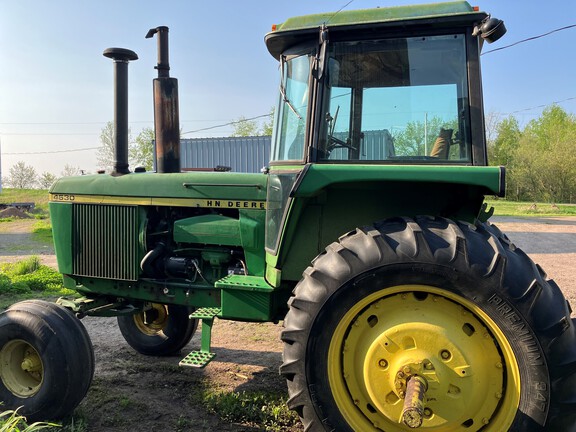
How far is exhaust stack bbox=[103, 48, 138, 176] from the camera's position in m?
3.83

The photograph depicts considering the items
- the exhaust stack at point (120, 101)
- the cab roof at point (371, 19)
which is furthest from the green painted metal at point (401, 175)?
the exhaust stack at point (120, 101)

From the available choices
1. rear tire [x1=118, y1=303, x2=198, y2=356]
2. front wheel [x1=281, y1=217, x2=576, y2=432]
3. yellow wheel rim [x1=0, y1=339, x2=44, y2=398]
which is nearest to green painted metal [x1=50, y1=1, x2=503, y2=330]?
front wheel [x1=281, y1=217, x2=576, y2=432]

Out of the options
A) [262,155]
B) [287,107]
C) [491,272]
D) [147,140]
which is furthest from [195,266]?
[147,140]

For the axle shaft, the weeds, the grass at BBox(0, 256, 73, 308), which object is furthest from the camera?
the weeds

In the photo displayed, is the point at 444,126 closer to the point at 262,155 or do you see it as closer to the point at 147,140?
the point at 262,155

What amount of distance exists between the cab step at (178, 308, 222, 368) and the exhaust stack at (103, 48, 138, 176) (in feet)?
4.78

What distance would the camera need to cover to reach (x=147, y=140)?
34250 mm

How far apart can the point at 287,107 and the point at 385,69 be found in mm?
635

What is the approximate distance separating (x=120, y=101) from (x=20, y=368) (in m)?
2.17

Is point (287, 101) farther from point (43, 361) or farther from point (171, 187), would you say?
point (43, 361)

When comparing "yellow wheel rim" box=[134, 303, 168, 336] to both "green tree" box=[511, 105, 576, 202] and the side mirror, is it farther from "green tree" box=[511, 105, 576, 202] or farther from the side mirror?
"green tree" box=[511, 105, 576, 202]

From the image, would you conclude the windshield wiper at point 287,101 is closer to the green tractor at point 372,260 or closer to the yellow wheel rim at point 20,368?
the green tractor at point 372,260

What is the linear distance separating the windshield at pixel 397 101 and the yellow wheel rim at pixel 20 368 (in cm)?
241

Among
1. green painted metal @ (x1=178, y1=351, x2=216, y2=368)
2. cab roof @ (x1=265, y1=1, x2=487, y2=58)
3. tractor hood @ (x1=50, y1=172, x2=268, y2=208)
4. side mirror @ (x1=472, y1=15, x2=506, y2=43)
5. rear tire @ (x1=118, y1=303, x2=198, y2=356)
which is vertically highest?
cab roof @ (x1=265, y1=1, x2=487, y2=58)
